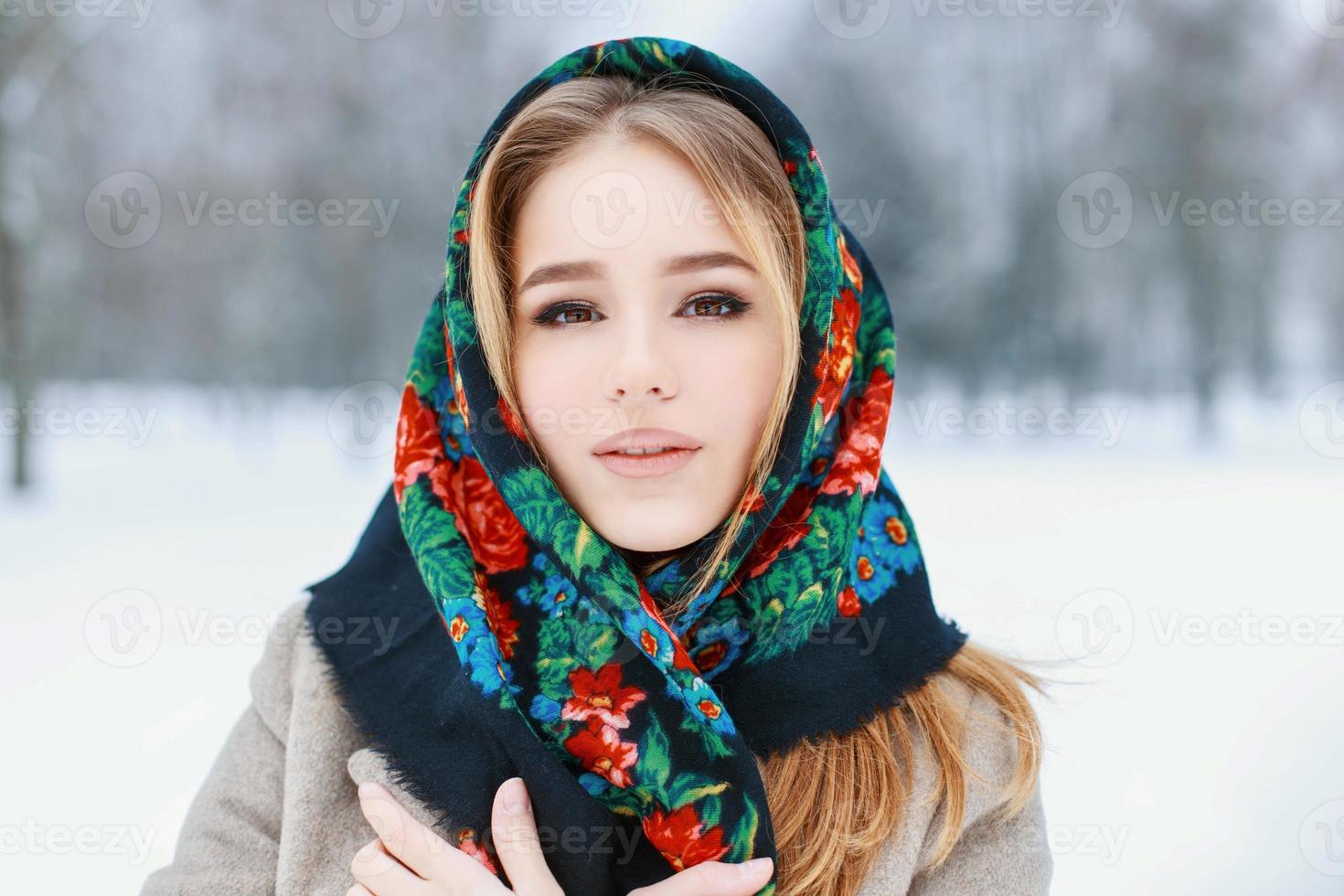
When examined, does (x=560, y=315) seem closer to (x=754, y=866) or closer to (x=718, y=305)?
(x=718, y=305)

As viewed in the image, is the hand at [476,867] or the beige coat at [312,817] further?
the beige coat at [312,817]

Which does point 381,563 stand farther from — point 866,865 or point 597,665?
point 866,865

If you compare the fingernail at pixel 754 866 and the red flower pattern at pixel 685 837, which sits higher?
the red flower pattern at pixel 685 837

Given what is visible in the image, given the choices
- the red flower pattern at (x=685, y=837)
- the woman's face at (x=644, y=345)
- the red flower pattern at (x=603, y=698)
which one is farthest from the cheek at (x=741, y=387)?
the red flower pattern at (x=685, y=837)

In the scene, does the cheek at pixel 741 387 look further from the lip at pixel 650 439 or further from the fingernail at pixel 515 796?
the fingernail at pixel 515 796

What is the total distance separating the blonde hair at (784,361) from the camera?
1.43 m

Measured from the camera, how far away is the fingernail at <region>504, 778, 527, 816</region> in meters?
1.38

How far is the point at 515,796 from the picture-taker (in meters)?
1.39

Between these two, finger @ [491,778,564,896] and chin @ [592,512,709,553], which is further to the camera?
chin @ [592,512,709,553]

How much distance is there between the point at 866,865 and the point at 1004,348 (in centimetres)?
1441

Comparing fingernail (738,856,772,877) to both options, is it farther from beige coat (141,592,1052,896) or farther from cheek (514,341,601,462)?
cheek (514,341,601,462)

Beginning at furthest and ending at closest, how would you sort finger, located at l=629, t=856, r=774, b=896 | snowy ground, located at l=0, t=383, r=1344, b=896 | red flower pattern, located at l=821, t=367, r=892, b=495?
snowy ground, located at l=0, t=383, r=1344, b=896 → red flower pattern, located at l=821, t=367, r=892, b=495 → finger, located at l=629, t=856, r=774, b=896

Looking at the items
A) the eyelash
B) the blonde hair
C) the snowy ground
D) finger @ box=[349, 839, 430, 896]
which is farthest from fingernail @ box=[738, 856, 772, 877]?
the eyelash

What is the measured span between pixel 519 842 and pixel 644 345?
809 mm
